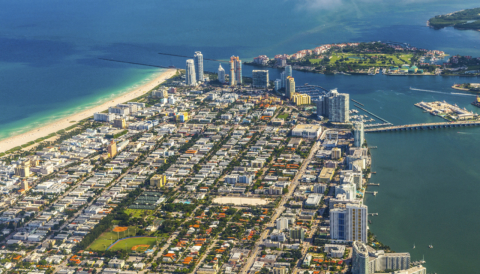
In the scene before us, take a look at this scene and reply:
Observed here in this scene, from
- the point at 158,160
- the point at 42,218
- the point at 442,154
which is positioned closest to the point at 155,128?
the point at 158,160

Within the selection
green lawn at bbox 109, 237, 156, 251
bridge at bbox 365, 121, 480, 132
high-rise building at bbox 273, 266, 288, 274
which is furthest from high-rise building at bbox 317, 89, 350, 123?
high-rise building at bbox 273, 266, 288, 274

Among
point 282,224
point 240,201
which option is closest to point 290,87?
point 240,201

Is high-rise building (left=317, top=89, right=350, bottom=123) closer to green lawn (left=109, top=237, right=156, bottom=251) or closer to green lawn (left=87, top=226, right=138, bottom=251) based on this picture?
green lawn (left=87, top=226, right=138, bottom=251)

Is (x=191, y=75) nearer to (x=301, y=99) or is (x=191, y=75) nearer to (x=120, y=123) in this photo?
(x=301, y=99)

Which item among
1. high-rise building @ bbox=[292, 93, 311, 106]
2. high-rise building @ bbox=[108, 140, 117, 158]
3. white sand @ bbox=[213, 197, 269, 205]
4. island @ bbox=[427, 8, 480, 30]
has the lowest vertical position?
white sand @ bbox=[213, 197, 269, 205]

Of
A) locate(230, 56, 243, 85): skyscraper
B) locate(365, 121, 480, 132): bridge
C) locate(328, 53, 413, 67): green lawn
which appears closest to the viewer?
locate(365, 121, 480, 132): bridge

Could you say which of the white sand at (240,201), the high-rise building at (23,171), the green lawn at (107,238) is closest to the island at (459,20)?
the white sand at (240,201)
